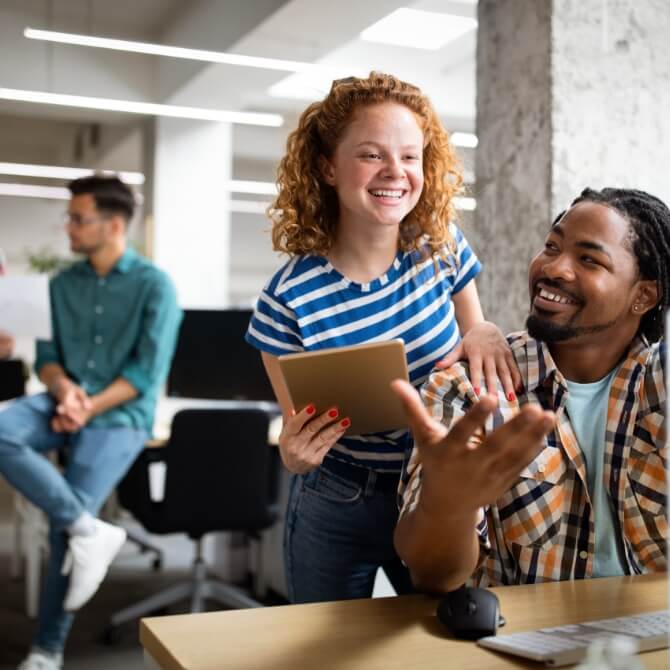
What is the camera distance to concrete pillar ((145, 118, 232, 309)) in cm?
821

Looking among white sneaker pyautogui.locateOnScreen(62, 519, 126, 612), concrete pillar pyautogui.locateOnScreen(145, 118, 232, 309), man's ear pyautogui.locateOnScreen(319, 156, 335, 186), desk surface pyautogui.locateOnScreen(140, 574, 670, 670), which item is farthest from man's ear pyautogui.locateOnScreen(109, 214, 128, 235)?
concrete pillar pyautogui.locateOnScreen(145, 118, 232, 309)

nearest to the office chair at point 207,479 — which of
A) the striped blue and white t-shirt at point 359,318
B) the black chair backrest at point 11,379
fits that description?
the black chair backrest at point 11,379

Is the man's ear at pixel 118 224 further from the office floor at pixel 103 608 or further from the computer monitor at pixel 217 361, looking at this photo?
the office floor at pixel 103 608

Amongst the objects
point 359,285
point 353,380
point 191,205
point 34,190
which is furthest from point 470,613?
point 34,190

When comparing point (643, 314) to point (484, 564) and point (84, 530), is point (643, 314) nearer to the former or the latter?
point (484, 564)

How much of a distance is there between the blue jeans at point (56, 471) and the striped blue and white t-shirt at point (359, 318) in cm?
168

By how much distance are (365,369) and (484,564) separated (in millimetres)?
402

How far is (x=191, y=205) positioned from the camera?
832 cm

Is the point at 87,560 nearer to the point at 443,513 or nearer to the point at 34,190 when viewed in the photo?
the point at 443,513

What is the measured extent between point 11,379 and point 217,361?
2.91 feet

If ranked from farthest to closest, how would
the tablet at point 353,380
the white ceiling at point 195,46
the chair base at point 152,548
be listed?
the white ceiling at point 195,46 < the chair base at point 152,548 < the tablet at point 353,380

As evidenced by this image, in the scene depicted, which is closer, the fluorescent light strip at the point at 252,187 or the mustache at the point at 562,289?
the mustache at the point at 562,289

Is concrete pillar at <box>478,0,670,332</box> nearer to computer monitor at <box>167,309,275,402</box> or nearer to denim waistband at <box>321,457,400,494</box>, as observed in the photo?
denim waistband at <box>321,457,400,494</box>

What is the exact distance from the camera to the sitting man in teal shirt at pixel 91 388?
123 inches
